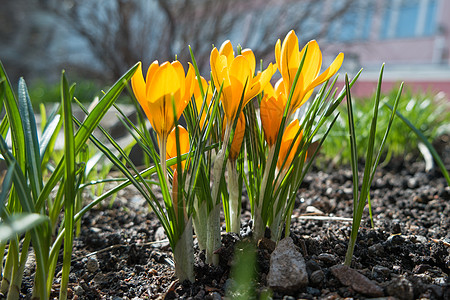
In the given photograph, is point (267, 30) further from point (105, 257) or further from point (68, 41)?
point (68, 41)

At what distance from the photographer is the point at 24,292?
0.69 metres

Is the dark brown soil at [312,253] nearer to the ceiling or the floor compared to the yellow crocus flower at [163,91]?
nearer to the floor

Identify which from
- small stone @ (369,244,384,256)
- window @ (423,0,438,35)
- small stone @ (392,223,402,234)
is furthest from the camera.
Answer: window @ (423,0,438,35)

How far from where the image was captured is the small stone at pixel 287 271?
0.58 meters

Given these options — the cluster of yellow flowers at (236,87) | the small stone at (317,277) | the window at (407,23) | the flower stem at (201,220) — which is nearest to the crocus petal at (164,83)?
the cluster of yellow flowers at (236,87)

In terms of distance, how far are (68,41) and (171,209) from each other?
10.4 meters

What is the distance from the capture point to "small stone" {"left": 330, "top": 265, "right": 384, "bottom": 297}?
57cm

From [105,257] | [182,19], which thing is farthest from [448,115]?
[182,19]

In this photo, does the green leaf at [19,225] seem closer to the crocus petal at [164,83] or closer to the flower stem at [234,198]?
the crocus petal at [164,83]

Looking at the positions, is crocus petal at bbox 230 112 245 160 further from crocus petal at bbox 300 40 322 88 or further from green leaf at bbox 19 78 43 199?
green leaf at bbox 19 78 43 199

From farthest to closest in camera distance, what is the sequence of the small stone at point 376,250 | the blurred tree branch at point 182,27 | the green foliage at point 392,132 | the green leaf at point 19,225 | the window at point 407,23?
the window at point 407,23, the blurred tree branch at point 182,27, the green foliage at point 392,132, the small stone at point 376,250, the green leaf at point 19,225

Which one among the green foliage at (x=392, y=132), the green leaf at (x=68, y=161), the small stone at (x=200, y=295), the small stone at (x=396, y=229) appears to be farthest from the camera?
the green foliage at (x=392, y=132)

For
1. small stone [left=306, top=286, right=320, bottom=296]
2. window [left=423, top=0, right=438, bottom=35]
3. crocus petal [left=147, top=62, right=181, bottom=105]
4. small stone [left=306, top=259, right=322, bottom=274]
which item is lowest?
small stone [left=306, top=286, right=320, bottom=296]

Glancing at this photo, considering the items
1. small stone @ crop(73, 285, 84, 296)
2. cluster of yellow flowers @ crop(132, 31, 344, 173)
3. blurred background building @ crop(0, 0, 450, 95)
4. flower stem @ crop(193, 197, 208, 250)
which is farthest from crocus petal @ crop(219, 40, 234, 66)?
blurred background building @ crop(0, 0, 450, 95)
